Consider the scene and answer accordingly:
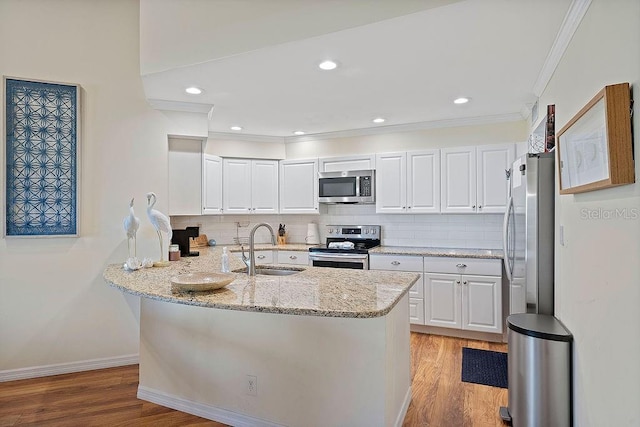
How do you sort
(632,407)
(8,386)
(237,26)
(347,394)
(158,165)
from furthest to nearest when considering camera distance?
(158,165)
(8,386)
(237,26)
(347,394)
(632,407)

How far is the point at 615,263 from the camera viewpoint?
1.35 metres

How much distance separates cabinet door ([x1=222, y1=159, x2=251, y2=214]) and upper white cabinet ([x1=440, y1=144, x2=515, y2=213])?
2.54 metres

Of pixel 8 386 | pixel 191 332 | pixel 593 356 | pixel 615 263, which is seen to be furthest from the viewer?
pixel 8 386

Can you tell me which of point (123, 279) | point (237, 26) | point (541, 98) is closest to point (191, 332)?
point (123, 279)

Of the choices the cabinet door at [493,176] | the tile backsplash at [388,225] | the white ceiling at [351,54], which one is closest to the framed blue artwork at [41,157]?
the white ceiling at [351,54]

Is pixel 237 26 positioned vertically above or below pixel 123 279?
above

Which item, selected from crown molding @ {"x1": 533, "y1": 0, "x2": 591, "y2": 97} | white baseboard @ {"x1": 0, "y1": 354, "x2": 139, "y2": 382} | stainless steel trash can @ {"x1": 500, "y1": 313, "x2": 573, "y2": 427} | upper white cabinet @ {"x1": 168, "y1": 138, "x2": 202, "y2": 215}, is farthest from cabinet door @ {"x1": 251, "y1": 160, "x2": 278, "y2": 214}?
stainless steel trash can @ {"x1": 500, "y1": 313, "x2": 573, "y2": 427}

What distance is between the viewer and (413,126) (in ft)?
14.4

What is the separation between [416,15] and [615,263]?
4.97 ft

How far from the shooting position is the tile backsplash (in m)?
4.19

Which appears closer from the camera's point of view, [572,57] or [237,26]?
[572,57]

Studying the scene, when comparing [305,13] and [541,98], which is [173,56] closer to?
[305,13]

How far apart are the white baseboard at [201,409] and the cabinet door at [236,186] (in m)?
2.66

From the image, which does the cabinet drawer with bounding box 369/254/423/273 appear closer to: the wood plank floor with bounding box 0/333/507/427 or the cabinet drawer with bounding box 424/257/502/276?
the cabinet drawer with bounding box 424/257/502/276
